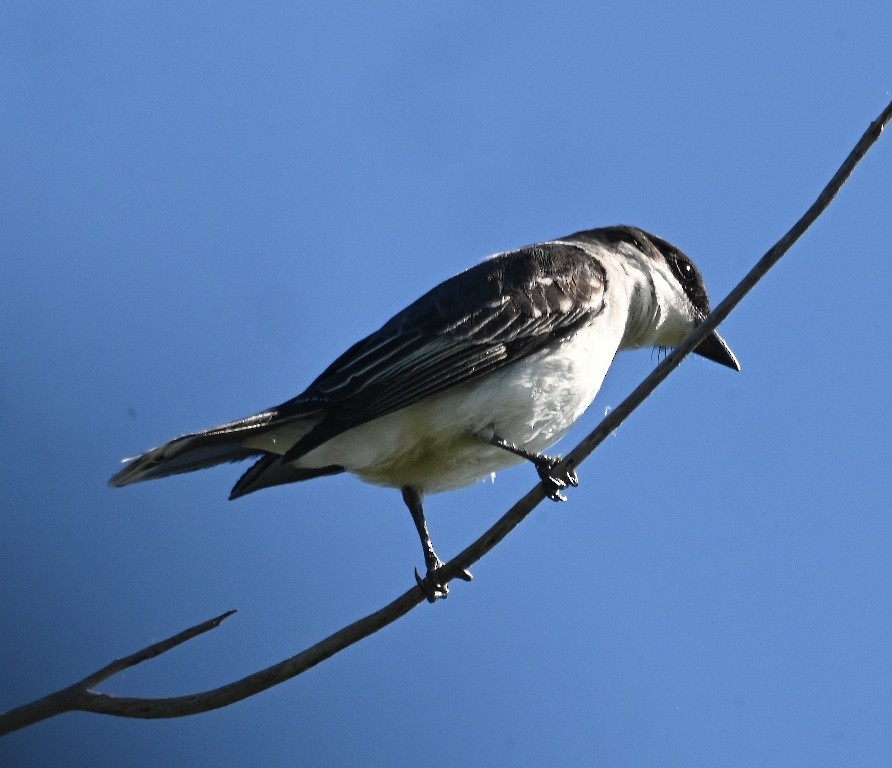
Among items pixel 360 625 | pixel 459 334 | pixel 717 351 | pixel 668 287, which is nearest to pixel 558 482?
pixel 459 334

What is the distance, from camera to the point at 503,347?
19.4 ft

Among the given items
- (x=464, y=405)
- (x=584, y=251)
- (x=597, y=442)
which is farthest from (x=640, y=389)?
(x=584, y=251)

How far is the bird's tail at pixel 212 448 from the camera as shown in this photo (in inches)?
207

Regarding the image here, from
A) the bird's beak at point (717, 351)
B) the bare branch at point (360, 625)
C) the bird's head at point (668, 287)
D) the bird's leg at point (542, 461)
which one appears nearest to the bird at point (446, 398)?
the bird's leg at point (542, 461)

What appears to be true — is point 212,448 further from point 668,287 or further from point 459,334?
point 668,287

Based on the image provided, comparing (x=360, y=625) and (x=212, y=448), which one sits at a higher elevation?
(x=212, y=448)

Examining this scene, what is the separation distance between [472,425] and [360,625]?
1.78m

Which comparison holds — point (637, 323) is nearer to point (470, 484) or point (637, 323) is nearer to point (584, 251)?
point (584, 251)

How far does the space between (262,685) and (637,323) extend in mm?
3750

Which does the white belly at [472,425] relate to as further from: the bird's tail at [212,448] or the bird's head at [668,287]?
the bird's head at [668,287]

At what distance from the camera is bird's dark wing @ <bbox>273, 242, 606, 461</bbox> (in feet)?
18.5

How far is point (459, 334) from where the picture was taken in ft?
19.6

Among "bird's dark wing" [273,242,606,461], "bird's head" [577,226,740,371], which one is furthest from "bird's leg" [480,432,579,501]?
"bird's head" [577,226,740,371]

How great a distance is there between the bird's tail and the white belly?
0.64 feet
